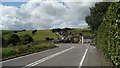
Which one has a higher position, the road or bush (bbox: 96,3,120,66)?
bush (bbox: 96,3,120,66)

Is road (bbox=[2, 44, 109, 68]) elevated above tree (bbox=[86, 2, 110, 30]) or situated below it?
below

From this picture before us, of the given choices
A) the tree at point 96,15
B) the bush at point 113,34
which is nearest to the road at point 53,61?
the bush at point 113,34

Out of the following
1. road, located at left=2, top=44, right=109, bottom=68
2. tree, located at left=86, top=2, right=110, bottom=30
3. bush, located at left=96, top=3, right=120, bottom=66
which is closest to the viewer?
bush, located at left=96, top=3, right=120, bottom=66

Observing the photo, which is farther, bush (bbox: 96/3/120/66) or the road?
the road

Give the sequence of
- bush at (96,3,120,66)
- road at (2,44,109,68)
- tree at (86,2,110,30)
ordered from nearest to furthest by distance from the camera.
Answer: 1. bush at (96,3,120,66)
2. road at (2,44,109,68)
3. tree at (86,2,110,30)

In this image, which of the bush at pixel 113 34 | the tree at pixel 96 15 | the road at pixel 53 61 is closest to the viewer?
the bush at pixel 113 34

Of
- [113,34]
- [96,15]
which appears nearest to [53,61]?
[113,34]

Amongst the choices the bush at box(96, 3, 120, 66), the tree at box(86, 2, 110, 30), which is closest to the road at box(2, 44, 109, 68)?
the bush at box(96, 3, 120, 66)

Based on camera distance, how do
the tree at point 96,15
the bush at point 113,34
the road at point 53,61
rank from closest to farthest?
1. the bush at point 113,34
2. the road at point 53,61
3. the tree at point 96,15

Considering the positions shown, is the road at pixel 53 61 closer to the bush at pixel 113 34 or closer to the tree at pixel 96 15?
the bush at pixel 113 34

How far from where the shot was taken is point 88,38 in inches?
5468

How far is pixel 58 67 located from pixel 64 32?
140568mm

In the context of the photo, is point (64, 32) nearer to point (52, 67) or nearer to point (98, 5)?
point (98, 5)

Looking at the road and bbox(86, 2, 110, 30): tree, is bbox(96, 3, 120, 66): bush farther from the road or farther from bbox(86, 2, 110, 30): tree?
bbox(86, 2, 110, 30): tree
